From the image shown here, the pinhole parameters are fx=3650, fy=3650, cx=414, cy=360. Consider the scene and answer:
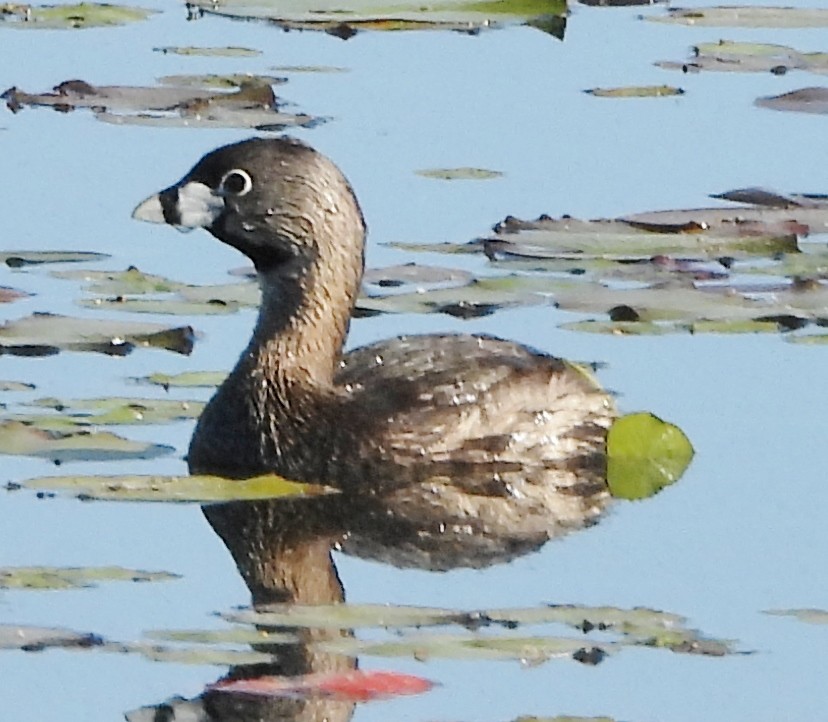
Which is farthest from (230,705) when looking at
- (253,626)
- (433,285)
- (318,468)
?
(433,285)

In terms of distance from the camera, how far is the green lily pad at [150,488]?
12.1m

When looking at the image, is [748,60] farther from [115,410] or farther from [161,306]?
[115,410]

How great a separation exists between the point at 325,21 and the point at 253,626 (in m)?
9.66

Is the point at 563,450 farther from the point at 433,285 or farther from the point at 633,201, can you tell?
the point at 633,201

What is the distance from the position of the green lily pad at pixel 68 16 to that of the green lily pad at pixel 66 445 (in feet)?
25.0

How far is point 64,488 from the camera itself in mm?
12094

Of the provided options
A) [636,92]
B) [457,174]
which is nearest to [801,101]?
[636,92]

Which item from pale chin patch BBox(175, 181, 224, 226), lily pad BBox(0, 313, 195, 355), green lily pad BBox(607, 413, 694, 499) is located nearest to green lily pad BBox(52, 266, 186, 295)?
lily pad BBox(0, 313, 195, 355)

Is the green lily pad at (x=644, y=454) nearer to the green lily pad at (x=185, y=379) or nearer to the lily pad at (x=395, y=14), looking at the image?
the green lily pad at (x=185, y=379)

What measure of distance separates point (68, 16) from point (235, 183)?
682 centimetres

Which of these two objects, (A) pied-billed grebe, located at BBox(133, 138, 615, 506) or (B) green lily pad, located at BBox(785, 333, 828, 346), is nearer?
(A) pied-billed grebe, located at BBox(133, 138, 615, 506)

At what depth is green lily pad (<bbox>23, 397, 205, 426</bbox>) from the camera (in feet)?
42.7

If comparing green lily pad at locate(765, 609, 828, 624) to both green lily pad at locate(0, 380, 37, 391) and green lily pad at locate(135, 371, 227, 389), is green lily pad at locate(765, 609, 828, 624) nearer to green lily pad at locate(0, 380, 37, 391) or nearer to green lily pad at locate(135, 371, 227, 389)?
green lily pad at locate(135, 371, 227, 389)

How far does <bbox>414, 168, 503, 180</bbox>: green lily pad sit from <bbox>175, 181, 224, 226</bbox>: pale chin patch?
3.49 metres
